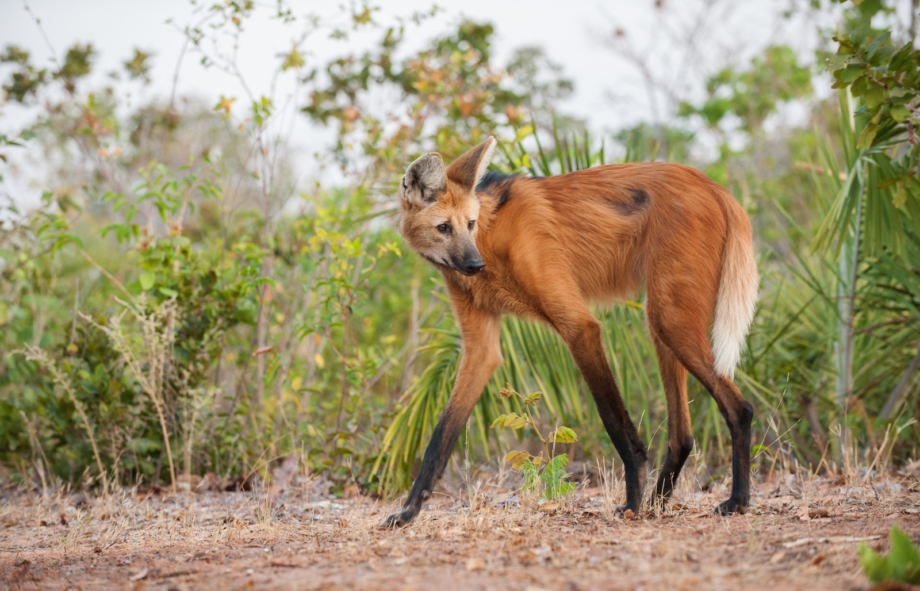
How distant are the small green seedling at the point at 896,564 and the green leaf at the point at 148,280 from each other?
3228 millimetres

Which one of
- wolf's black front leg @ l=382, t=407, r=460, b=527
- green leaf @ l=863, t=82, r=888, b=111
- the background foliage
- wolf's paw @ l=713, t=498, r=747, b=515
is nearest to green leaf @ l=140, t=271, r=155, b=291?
the background foliage

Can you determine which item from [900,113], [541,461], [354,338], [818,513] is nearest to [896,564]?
[818,513]

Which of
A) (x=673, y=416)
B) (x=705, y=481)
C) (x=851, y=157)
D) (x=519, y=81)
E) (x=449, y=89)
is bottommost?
(x=705, y=481)

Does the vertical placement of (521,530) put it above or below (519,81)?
below

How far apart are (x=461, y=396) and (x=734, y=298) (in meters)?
1.17

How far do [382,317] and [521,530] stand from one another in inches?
166

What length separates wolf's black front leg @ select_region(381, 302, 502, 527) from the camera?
2285 millimetres

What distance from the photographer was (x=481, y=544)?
72.4 inches

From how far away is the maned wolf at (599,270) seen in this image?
7.57 feet

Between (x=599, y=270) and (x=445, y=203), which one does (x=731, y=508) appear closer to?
(x=599, y=270)

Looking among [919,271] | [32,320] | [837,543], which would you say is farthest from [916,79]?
[32,320]

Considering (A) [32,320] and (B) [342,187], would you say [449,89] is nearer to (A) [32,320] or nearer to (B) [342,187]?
(B) [342,187]

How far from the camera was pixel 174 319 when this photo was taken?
10.6 ft

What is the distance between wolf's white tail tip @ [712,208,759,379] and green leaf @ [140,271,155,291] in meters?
2.80
